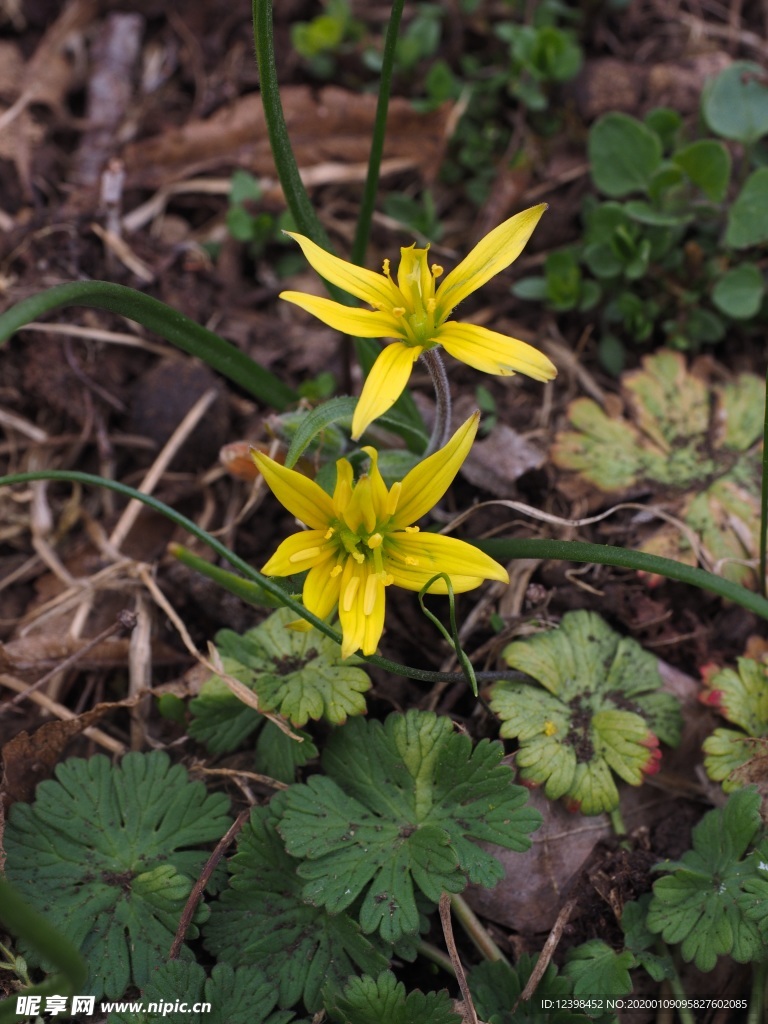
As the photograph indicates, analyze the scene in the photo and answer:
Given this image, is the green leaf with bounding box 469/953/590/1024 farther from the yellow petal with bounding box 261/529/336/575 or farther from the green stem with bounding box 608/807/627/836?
the yellow petal with bounding box 261/529/336/575

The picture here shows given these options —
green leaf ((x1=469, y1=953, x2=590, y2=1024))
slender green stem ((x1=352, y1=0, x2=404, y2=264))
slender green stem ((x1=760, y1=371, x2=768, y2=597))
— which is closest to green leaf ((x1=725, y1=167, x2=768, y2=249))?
slender green stem ((x1=760, y1=371, x2=768, y2=597))

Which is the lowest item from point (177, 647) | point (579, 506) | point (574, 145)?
point (177, 647)

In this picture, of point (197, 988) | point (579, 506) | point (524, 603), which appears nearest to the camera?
point (197, 988)

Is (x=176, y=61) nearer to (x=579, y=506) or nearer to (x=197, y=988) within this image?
(x=579, y=506)

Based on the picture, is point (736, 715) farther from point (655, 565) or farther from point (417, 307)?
point (417, 307)

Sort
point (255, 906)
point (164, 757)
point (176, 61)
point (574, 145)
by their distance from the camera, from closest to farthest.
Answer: point (255, 906)
point (164, 757)
point (574, 145)
point (176, 61)

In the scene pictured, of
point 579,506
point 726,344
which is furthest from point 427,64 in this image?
point 579,506

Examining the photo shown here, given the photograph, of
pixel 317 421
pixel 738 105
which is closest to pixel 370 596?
pixel 317 421

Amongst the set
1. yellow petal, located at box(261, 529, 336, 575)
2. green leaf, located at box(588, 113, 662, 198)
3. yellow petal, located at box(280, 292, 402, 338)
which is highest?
green leaf, located at box(588, 113, 662, 198)
